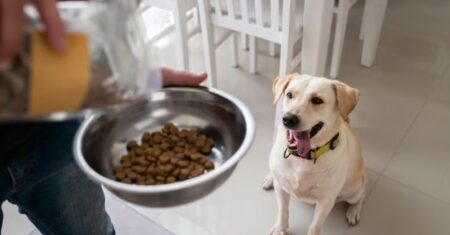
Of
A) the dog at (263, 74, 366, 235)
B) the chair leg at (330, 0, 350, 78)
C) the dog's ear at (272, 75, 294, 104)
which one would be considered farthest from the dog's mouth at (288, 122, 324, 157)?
the chair leg at (330, 0, 350, 78)

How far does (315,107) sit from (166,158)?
1.49 feet

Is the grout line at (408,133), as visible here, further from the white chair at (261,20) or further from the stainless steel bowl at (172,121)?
the stainless steel bowl at (172,121)

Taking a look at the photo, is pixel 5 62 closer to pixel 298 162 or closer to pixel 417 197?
pixel 298 162

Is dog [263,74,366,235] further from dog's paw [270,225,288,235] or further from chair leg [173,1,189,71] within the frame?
chair leg [173,1,189,71]

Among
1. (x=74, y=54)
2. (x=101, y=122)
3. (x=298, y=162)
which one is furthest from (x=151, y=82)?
(x=298, y=162)

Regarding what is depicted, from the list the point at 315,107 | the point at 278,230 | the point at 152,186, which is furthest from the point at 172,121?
the point at 278,230

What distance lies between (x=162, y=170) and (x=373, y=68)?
1500 mm

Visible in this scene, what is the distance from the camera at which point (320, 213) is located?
1319mm

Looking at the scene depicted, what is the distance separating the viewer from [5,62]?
0.43m

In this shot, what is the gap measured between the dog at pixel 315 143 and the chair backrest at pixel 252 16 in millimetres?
304

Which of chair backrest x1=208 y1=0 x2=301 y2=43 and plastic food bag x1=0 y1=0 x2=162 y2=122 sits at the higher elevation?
Answer: plastic food bag x1=0 y1=0 x2=162 y2=122

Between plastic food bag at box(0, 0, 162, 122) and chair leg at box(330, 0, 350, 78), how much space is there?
1390 mm

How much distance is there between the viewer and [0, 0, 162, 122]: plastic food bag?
0.46 metres

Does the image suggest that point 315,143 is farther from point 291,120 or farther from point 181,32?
point 181,32
